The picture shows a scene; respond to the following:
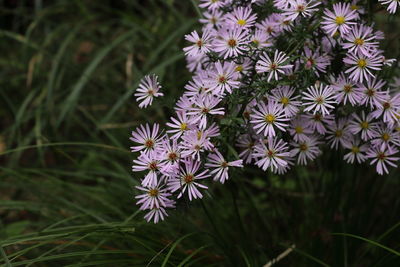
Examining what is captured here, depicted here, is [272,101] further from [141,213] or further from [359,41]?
[141,213]

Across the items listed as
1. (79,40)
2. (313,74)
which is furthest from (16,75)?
(313,74)

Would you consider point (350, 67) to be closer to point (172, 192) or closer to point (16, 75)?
point (172, 192)

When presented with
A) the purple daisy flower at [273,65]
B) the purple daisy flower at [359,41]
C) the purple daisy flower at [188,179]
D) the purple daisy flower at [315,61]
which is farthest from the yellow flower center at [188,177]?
the purple daisy flower at [359,41]

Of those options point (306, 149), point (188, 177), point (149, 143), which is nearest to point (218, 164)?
point (188, 177)

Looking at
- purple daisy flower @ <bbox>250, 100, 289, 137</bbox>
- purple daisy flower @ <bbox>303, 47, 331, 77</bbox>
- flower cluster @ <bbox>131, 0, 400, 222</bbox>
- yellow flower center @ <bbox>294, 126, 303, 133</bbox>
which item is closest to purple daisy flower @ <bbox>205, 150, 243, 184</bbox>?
flower cluster @ <bbox>131, 0, 400, 222</bbox>

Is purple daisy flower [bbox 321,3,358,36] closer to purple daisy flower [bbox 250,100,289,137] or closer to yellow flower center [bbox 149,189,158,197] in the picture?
purple daisy flower [bbox 250,100,289,137]

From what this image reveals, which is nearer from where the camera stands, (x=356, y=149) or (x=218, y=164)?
(x=218, y=164)

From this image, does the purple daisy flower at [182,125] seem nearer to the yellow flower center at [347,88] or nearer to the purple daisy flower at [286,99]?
the purple daisy flower at [286,99]
